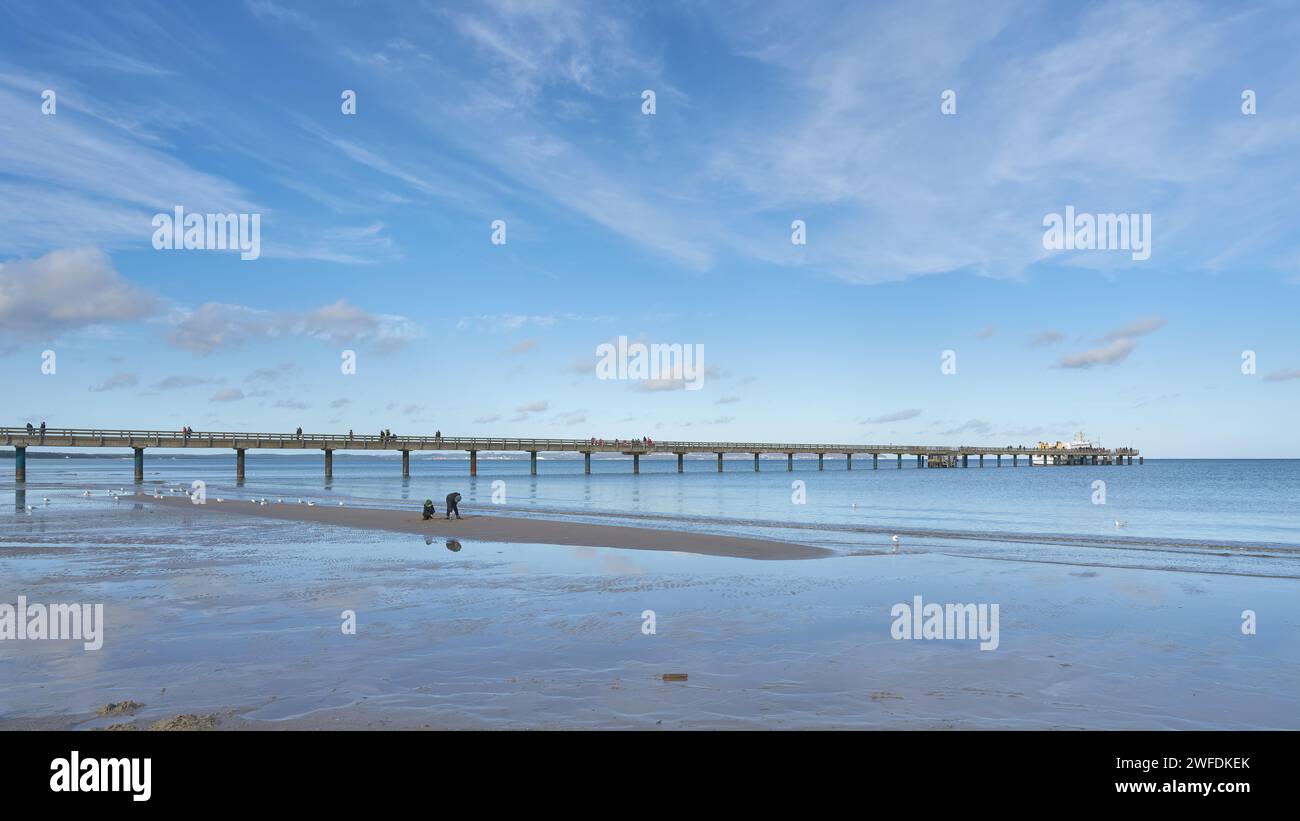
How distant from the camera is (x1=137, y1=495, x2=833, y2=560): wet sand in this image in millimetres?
23438

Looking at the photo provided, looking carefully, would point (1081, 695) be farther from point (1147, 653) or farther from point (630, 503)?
point (630, 503)

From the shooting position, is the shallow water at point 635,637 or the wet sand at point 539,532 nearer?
the shallow water at point 635,637

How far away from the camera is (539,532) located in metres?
27.6

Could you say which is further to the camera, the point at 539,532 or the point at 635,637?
the point at 539,532

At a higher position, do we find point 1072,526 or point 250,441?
point 250,441

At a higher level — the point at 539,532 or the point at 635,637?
the point at 635,637

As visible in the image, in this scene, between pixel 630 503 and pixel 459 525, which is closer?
pixel 459 525

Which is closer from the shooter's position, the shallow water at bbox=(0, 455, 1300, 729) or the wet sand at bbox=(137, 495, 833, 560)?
the shallow water at bbox=(0, 455, 1300, 729)

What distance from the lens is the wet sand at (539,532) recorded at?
23438 mm
